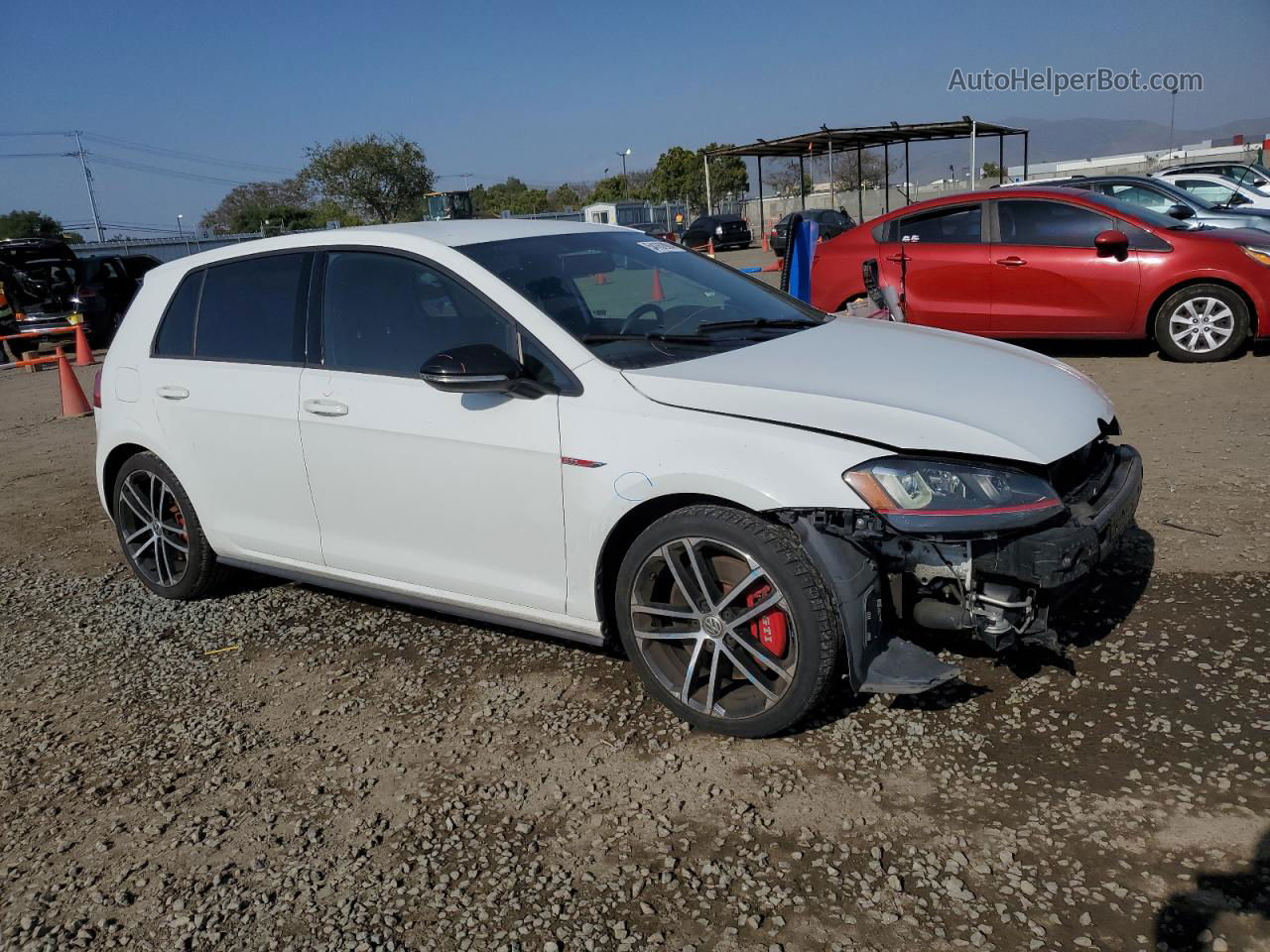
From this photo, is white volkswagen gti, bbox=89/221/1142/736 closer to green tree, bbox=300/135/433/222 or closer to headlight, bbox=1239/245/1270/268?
headlight, bbox=1239/245/1270/268

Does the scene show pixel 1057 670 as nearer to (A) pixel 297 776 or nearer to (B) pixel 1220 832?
(B) pixel 1220 832

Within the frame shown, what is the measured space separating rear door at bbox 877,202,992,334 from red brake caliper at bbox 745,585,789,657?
6584 millimetres

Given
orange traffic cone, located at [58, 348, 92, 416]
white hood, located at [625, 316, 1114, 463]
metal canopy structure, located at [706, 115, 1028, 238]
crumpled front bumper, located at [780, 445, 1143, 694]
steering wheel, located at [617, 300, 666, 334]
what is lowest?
orange traffic cone, located at [58, 348, 92, 416]

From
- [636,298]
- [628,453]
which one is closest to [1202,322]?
[636,298]

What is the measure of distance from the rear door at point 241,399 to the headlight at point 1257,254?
25.4 ft

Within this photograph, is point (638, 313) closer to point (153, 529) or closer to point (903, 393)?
point (903, 393)

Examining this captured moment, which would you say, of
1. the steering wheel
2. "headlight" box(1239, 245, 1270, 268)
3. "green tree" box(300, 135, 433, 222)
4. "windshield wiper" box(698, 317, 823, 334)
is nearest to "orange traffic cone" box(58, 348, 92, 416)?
the steering wheel

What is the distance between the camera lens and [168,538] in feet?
16.1

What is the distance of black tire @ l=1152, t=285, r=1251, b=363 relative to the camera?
8.45 metres

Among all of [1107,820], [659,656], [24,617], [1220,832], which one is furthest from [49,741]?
[1220,832]

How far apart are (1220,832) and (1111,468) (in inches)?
52.9

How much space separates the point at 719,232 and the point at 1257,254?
95.0 feet

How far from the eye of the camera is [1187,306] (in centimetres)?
854

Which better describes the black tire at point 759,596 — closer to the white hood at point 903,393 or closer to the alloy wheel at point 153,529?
the white hood at point 903,393
